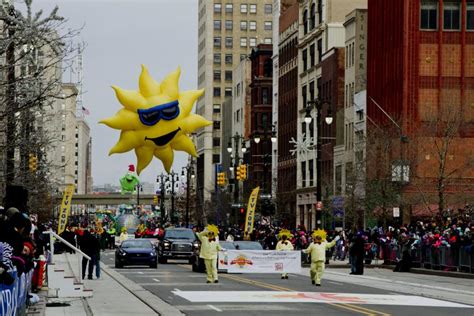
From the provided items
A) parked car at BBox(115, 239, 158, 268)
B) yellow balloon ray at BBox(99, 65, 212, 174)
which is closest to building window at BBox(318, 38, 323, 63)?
parked car at BBox(115, 239, 158, 268)

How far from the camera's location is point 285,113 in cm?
12400

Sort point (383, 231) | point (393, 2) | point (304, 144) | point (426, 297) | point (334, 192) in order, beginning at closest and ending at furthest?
point (426, 297) < point (383, 231) < point (393, 2) < point (334, 192) < point (304, 144)

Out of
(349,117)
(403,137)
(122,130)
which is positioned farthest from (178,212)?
(122,130)

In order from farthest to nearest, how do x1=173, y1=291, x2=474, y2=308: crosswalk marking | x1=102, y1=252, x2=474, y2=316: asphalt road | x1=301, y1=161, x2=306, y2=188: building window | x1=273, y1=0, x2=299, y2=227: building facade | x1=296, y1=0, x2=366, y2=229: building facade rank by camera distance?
1. x1=273, y1=0, x2=299, y2=227: building facade
2. x1=301, y1=161, x2=306, y2=188: building window
3. x1=296, y1=0, x2=366, y2=229: building facade
4. x1=173, y1=291, x2=474, y2=308: crosswalk marking
5. x1=102, y1=252, x2=474, y2=316: asphalt road

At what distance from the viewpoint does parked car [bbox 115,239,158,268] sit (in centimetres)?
5397

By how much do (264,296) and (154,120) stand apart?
12671 millimetres

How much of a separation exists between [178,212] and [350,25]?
91.8 m

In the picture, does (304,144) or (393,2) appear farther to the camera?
(304,144)

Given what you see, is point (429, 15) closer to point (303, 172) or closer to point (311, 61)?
point (311, 61)

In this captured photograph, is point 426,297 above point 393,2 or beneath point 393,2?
beneath

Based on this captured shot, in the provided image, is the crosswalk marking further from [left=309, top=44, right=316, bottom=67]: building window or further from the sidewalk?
[left=309, top=44, right=316, bottom=67]: building window

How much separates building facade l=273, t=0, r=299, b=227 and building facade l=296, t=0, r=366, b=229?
6.04 ft

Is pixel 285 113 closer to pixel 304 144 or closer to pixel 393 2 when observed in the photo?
pixel 304 144

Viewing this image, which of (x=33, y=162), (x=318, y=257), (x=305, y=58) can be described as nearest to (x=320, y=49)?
(x=305, y=58)
